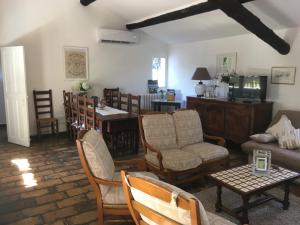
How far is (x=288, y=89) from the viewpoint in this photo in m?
4.29

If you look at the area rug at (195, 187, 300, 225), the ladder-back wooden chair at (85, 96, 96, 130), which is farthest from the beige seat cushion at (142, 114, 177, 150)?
the ladder-back wooden chair at (85, 96, 96, 130)

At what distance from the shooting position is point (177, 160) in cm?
296

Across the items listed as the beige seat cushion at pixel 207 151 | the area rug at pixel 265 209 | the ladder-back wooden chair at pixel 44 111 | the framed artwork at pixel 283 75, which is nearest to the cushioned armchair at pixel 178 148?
the beige seat cushion at pixel 207 151

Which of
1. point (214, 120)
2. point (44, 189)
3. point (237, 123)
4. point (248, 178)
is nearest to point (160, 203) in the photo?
point (248, 178)

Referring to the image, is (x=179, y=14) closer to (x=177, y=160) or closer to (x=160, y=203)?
(x=177, y=160)

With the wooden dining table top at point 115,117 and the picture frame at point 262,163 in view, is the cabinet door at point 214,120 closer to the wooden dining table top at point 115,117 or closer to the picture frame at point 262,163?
the wooden dining table top at point 115,117

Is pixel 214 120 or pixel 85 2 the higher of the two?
pixel 85 2

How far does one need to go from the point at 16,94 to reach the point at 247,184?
4.28 meters

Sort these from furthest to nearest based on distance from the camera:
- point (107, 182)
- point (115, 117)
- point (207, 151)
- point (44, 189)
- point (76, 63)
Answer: point (76, 63) < point (115, 117) < point (207, 151) < point (44, 189) < point (107, 182)

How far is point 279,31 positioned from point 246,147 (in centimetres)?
207

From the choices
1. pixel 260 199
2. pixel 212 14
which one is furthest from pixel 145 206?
pixel 212 14

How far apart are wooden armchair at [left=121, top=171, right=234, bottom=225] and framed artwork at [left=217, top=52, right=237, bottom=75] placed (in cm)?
419

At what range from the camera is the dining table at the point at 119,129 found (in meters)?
4.16

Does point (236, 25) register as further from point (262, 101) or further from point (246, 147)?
point (246, 147)
